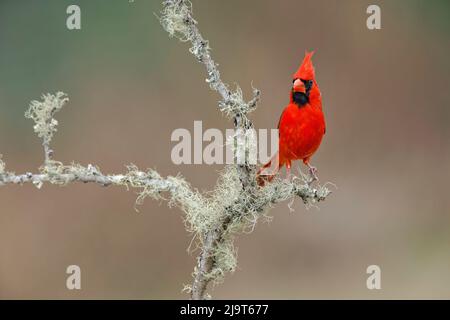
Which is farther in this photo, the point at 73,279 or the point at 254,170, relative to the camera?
the point at 73,279

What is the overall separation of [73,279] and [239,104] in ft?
6.67

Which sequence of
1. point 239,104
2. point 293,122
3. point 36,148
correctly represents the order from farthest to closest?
point 36,148, point 293,122, point 239,104

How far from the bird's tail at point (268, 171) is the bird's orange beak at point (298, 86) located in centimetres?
26

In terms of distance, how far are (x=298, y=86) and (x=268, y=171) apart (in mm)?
284

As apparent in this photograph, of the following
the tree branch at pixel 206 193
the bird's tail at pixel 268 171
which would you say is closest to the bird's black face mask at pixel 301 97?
the bird's tail at pixel 268 171

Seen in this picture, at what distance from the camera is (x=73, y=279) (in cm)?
343

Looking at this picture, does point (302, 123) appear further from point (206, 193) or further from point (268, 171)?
point (206, 193)

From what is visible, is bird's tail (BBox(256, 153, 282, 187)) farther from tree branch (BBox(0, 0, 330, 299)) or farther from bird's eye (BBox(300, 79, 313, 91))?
bird's eye (BBox(300, 79, 313, 91))

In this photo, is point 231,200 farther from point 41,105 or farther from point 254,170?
point 41,105

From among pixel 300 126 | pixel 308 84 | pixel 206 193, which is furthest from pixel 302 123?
pixel 206 193

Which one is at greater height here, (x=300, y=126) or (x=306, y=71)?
(x=306, y=71)

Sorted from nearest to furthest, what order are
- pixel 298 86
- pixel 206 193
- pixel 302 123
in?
1. pixel 206 193
2. pixel 298 86
3. pixel 302 123

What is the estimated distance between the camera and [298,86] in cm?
213

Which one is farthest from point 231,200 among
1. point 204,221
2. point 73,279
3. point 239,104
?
point 73,279
